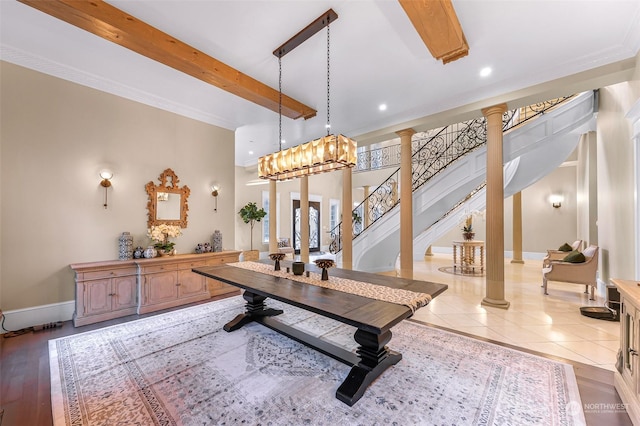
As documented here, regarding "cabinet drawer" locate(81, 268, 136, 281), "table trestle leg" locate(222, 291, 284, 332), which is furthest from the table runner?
"cabinet drawer" locate(81, 268, 136, 281)

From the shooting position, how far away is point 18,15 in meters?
2.53

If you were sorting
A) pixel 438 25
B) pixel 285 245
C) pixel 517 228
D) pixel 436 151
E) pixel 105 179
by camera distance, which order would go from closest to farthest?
pixel 438 25 → pixel 105 179 → pixel 517 228 → pixel 436 151 → pixel 285 245

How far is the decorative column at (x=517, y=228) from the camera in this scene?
8.09 m

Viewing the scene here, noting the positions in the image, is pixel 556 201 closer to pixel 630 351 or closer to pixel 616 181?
pixel 616 181

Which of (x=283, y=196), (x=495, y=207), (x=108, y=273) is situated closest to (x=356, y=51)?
(x=495, y=207)

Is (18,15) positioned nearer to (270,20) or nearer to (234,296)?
(270,20)

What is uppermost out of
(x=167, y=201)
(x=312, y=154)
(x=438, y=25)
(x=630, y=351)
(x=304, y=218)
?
(x=438, y=25)

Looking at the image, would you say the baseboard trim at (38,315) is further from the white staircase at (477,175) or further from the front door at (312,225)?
the front door at (312,225)

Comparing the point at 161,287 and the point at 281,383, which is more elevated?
the point at 161,287

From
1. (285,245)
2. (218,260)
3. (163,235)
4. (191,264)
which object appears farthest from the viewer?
(285,245)

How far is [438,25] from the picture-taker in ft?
7.86

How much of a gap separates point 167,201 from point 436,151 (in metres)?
7.69

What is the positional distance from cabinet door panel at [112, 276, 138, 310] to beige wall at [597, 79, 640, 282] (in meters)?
6.61

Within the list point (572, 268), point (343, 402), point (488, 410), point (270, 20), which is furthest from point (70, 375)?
point (572, 268)
